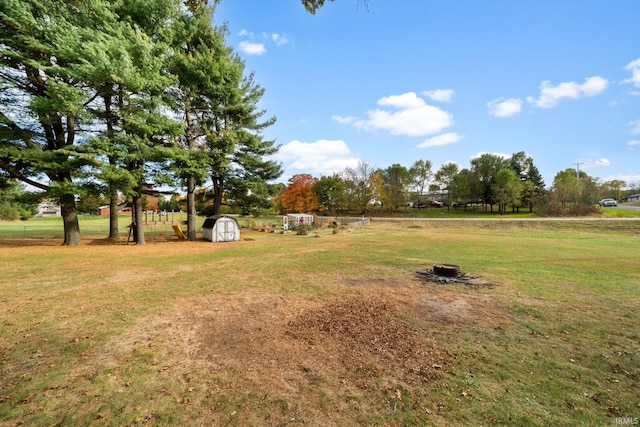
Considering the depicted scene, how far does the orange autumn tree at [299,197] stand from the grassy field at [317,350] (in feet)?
143

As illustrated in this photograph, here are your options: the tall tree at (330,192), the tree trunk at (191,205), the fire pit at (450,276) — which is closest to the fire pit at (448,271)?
the fire pit at (450,276)

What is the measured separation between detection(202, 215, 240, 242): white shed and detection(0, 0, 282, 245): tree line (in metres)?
1.44

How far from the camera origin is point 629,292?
6.74 meters

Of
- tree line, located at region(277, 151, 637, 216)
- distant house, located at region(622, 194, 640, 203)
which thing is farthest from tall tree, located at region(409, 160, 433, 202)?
distant house, located at region(622, 194, 640, 203)

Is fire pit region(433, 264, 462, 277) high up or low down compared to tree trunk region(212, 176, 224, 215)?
down

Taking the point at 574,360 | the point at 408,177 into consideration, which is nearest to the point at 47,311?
the point at 574,360

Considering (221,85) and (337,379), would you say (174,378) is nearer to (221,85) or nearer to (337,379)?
(337,379)

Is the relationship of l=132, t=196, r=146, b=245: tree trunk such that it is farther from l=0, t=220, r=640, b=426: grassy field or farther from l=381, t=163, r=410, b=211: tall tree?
l=381, t=163, r=410, b=211: tall tree

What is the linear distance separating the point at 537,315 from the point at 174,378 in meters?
6.53

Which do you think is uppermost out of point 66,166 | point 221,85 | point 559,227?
point 221,85

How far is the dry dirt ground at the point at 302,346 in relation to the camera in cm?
310

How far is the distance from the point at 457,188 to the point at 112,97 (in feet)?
173

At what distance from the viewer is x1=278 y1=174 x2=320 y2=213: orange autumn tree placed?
51844 millimetres

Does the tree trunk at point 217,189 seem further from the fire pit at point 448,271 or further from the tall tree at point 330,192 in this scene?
the tall tree at point 330,192
